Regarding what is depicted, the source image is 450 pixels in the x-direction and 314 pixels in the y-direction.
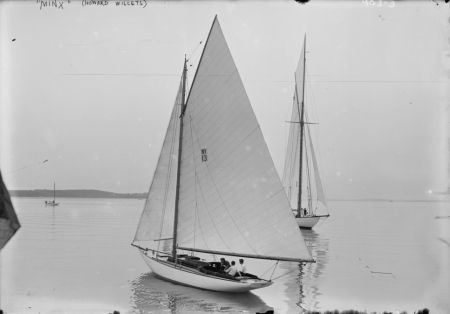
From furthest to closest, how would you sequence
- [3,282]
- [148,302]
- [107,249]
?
1. [107,249]
2. [3,282]
3. [148,302]

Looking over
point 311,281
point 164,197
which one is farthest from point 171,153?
point 311,281

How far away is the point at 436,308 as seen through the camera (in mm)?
22984

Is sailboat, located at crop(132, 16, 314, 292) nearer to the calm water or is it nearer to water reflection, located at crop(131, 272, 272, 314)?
water reflection, located at crop(131, 272, 272, 314)

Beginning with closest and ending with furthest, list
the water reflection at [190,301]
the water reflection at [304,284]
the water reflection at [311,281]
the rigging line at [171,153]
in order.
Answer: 1. the water reflection at [190,301]
2. the water reflection at [304,284]
3. the water reflection at [311,281]
4. the rigging line at [171,153]

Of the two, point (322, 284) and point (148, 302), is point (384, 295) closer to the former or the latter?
point (322, 284)

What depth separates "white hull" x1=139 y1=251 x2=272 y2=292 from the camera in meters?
22.8

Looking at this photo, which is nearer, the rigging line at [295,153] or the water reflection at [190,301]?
the water reflection at [190,301]

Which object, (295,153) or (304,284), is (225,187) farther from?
(295,153)

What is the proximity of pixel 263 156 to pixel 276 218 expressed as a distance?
295 centimetres

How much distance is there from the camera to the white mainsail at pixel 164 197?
2844 centimetres

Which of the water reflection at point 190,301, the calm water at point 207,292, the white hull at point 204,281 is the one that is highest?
the white hull at point 204,281

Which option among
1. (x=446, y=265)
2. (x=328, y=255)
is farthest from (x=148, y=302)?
(x=446, y=265)

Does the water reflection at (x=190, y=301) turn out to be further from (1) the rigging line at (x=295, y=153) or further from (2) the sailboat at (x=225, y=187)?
(1) the rigging line at (x=295, y=153)

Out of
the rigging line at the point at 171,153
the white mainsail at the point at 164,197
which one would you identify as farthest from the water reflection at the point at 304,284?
the rigging line at the point at 171,153
